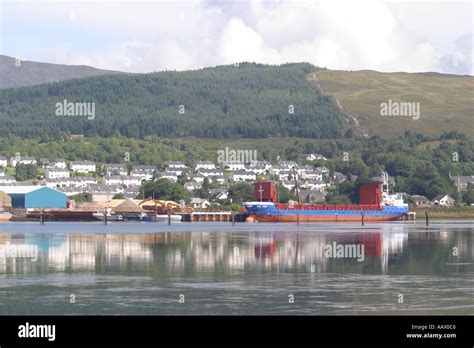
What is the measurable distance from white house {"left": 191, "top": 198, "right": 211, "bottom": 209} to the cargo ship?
28131 millimetres

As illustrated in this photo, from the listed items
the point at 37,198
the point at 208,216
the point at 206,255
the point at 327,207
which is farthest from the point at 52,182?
the point at 206,255

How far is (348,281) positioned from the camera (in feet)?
122

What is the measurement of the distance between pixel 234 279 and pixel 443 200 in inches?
5421

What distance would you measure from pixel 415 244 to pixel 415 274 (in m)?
20.8

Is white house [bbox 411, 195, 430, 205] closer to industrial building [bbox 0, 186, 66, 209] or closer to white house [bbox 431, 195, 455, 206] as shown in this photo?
white house [bbox 431, 195, 455, 206]

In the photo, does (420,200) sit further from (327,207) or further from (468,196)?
(327,207)

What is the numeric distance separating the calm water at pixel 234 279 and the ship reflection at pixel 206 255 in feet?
0.17

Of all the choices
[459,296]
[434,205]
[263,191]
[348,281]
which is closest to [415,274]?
[348,281]

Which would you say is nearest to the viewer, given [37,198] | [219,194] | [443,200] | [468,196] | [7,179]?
[37,198]

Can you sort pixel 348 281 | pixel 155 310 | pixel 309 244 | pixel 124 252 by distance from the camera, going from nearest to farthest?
pixel 155 310 < pixel 348 281 < pixel 124 252 < pixel 309 244

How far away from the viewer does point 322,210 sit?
128 m

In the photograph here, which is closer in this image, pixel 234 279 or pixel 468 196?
pixel 234 279

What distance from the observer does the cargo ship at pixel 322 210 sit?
412 feet
